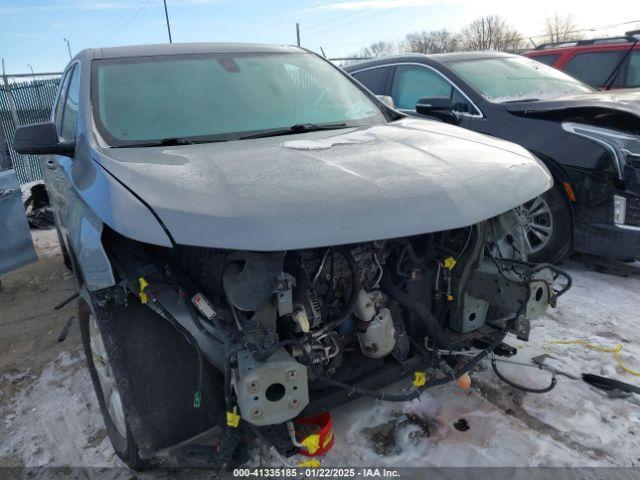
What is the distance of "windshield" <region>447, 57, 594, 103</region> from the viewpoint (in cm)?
484

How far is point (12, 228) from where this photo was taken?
4.31 metres

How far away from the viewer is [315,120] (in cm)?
281

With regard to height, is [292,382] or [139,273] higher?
[139,273]

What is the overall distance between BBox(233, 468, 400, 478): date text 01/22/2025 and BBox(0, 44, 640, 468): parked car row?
0.39 ft

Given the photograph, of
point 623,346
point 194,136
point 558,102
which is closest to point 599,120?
point 558,102

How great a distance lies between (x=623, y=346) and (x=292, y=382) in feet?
7.97

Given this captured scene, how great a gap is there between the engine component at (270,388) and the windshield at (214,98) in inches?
49.5

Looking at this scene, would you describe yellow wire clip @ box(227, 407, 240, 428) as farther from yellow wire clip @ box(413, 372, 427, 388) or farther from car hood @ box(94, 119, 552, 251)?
yellow wire clip @ box(413, 372, 427, 388)

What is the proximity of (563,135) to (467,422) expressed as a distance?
2.71 metres

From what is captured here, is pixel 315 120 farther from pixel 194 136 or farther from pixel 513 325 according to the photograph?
pixel 513 325

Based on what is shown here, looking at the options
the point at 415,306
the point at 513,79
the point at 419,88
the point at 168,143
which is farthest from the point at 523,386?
the point at 419,88

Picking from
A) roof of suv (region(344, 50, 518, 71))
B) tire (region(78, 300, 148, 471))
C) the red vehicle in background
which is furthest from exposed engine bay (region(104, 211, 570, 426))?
the red vehicle in background

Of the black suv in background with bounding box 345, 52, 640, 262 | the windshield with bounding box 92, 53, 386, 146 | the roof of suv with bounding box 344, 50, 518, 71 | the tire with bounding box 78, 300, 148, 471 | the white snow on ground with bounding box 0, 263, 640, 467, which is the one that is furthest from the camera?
the roof of suv with bounding box 344, 50, 518, 71

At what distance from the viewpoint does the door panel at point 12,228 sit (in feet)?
13.9
